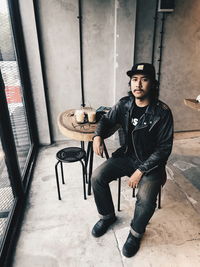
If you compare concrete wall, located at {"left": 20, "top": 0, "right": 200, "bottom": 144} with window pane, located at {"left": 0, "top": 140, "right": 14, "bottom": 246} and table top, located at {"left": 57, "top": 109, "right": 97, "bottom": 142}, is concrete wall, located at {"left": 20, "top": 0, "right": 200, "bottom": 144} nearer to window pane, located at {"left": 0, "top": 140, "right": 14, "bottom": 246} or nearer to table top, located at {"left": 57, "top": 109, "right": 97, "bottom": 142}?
table top, located at {"left": 57, "top": 109, "right": 97, "bottom": 142}

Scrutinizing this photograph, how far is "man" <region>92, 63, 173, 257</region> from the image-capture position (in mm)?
2143

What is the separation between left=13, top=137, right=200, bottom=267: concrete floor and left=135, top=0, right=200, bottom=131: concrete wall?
1.84 meters

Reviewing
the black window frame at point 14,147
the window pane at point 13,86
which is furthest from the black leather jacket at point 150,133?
the window pane at point 13,86

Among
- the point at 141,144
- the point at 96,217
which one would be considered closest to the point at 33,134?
the point at 96,217

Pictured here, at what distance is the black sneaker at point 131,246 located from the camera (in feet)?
7.09

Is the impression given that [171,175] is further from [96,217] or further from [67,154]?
[67,154]

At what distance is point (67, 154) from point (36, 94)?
66.6 inches

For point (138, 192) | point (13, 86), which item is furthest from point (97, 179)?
point (13, 86)

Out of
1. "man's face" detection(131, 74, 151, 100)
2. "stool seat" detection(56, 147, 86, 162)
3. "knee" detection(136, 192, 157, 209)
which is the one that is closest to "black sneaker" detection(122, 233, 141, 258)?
"knee" detection(136, 192, 157, 209)

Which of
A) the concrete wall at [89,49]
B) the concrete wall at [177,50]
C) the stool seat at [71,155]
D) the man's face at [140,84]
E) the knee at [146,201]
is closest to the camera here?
the knee at [146,201]

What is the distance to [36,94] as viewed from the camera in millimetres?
3902

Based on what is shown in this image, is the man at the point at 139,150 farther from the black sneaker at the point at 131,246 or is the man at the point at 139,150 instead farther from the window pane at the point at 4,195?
the window pane at the point at 4,195

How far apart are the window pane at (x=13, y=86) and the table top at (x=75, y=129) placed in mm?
743

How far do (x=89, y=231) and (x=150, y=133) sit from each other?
1.33 meters
